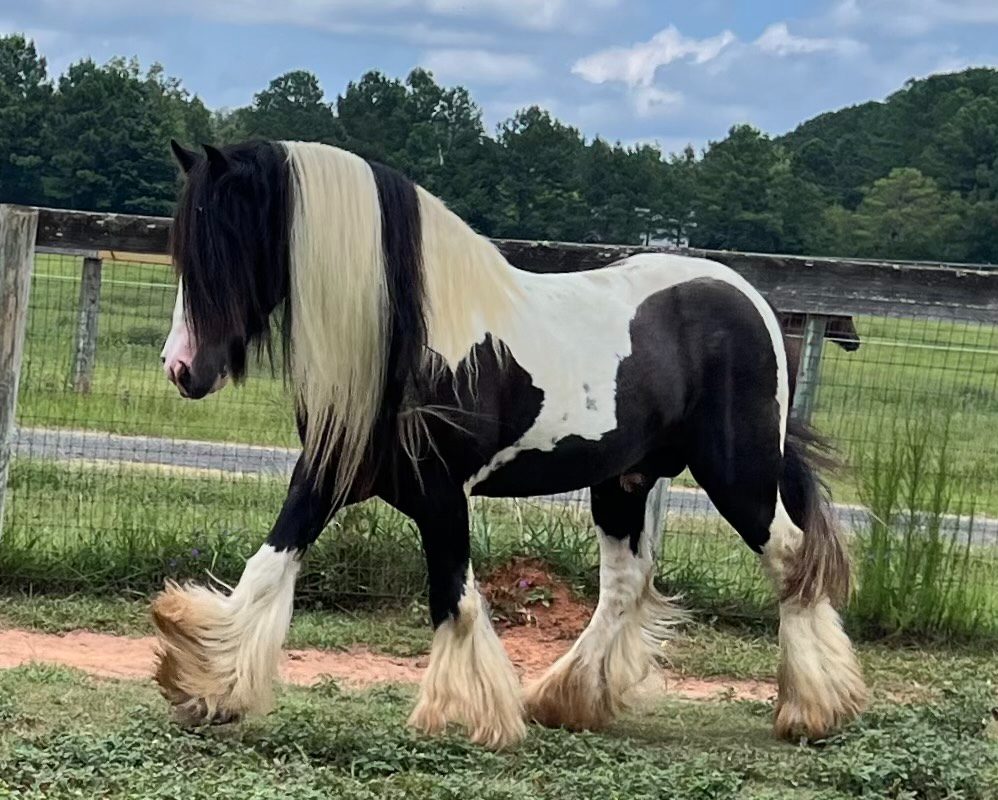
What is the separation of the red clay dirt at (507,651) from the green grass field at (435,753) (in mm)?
316

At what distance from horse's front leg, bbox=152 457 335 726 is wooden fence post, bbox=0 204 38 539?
8.49 ft

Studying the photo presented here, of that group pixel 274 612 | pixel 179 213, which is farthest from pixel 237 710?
pixel 179 213

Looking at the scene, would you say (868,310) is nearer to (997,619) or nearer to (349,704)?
(997,619)

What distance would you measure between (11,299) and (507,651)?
9.32 feet

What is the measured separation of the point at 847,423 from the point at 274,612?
394 centimetres

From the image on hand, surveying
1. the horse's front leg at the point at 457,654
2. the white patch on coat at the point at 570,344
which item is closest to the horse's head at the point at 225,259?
the white patch on coat at the point at 570,344

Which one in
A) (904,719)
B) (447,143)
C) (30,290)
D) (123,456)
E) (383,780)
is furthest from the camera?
(447,143)

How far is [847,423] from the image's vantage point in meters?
6.69

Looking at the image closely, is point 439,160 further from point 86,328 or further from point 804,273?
point 804,273

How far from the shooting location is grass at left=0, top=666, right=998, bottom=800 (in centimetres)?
340

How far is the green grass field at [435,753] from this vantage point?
3.42 meters

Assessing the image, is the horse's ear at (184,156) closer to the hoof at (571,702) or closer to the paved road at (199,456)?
the hoof at (571,702)

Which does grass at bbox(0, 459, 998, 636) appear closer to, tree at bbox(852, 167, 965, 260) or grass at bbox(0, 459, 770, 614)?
grass at bbox(0, 459, 770, 614)

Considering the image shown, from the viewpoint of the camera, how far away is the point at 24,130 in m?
13.6
